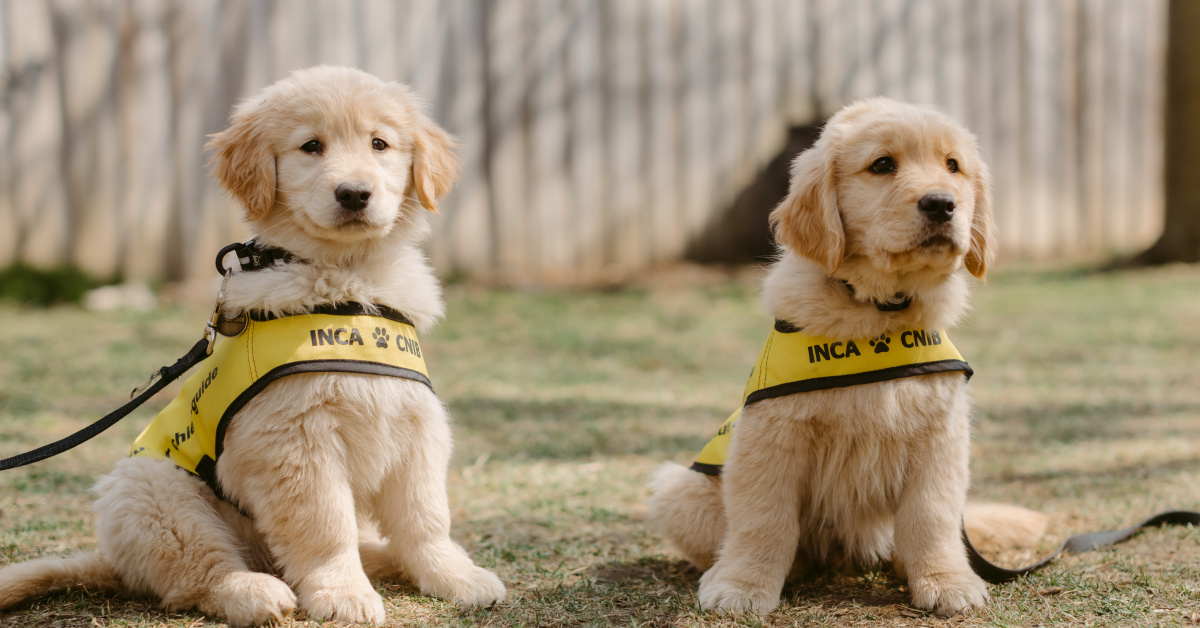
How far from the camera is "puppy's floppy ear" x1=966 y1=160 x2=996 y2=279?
2.77m

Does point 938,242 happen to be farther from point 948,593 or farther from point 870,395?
point 948,593

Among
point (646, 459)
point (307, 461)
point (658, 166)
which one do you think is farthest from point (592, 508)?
point (658, 166)

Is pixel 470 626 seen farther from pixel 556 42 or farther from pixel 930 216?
pixel 556 42

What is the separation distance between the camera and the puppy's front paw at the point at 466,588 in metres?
2.59

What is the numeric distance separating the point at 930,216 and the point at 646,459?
7.61 feet

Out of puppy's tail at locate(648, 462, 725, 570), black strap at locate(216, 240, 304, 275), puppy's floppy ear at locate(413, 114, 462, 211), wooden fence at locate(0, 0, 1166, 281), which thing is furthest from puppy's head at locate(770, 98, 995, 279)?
wooden fence at locate(0, 0, 1166, 281)

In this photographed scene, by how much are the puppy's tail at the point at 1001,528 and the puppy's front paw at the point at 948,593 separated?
0.56m

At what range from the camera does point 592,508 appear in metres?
3.73

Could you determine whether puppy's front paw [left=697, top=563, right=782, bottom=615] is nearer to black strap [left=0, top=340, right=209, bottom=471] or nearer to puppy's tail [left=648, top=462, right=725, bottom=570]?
puppy's tail [left=648, top=462, right=725, bottom=570]

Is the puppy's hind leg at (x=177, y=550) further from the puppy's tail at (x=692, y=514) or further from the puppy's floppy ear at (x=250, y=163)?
the puppy's tail at (x=692, y=514)

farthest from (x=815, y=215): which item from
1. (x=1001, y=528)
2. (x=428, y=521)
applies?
(x=428, y=521)

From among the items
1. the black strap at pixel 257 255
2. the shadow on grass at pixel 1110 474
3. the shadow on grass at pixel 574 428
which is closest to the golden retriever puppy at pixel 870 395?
the black strap at pixel 257 255

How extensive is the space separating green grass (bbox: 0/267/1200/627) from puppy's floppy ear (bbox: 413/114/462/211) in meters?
1.21

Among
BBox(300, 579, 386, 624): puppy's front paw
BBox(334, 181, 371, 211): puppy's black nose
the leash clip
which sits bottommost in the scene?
BBox(300, 579, 386, 624): puppy's front paw
